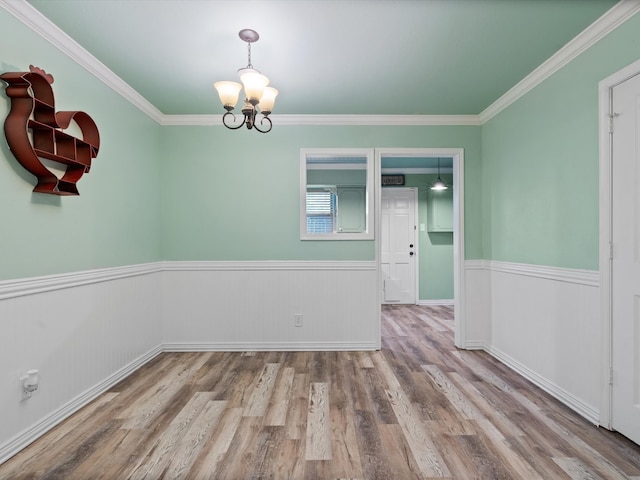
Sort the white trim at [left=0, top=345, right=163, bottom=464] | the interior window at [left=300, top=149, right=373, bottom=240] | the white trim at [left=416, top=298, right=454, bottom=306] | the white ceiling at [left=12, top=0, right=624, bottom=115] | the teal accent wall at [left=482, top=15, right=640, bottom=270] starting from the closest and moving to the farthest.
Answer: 1. the white trim at [left=0, top=345, right=163, bottom=464]
2. the white ceiling at [left=12, top=0, right=624, bottom=115]
3. the teal accent wall at [left=482, top=15, right=640, bottom=270]
4. the interior window at [left=300, top=149, right=373, bottom=240]
5. the white trim at [left=416, top=298, right=454, bottom=306]

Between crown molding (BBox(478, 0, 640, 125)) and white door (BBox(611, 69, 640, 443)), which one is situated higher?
crown molding (BBox(478, 0, 640, 125))

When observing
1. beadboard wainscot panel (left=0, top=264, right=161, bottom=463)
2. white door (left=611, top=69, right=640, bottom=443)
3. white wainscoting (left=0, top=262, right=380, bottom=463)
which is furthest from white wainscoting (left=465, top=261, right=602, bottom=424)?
beadboard wainscot panel (left=0, top=264, right=161, bottom=463)

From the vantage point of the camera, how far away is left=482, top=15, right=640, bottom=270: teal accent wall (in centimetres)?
216

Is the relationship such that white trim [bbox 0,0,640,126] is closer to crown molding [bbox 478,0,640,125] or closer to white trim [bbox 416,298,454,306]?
crown molding [bbox 478,0,640,125]

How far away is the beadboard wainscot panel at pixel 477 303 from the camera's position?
141 inches

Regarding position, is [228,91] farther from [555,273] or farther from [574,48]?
[555,273]

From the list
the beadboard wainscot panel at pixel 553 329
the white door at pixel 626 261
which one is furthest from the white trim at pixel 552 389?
the white door at pixel 626 261

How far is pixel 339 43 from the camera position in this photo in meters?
2.26

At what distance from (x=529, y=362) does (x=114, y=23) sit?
396cm

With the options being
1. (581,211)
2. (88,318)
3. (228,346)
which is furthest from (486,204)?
(88,318)

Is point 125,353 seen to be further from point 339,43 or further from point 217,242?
point 339,43

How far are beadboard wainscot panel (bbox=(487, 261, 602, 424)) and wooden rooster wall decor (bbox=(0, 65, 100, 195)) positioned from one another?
3472 millimetres

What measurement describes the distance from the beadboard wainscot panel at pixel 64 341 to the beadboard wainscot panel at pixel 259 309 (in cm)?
44

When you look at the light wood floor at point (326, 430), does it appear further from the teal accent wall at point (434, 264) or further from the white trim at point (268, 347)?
the teal accent wall at point (434, 264)
